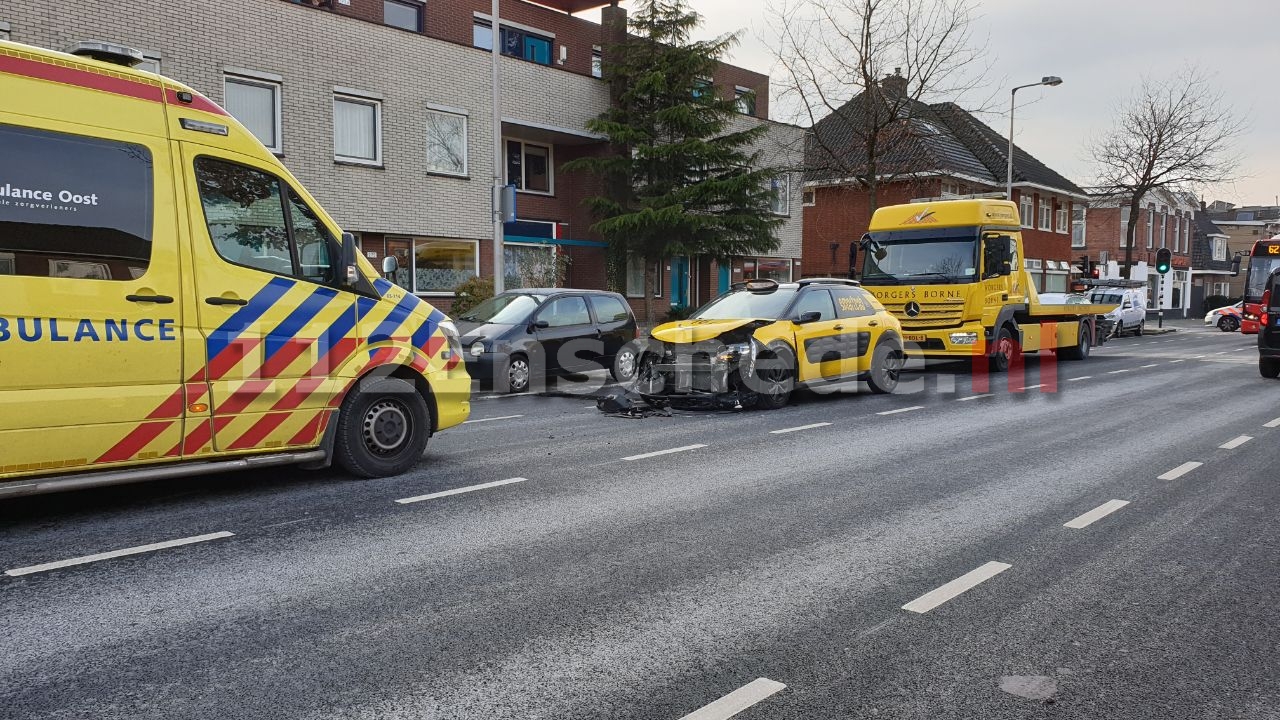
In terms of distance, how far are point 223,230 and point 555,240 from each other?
66.5 ft

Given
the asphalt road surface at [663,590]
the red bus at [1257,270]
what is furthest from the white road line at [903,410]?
the red bus at [1257,270]

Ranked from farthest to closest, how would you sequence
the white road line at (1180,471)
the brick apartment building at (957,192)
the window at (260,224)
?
the brick apartment building at (957,192) → the white road line at (1180,471) → the window at (260,224)

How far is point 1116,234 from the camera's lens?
186 ft

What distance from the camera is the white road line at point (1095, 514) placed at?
6000 mm

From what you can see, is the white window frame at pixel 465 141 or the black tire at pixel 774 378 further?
the white window frame at pixel 465 141

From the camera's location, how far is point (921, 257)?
56.0ft

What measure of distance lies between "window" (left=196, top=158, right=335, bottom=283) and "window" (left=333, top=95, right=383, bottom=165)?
15242 mm

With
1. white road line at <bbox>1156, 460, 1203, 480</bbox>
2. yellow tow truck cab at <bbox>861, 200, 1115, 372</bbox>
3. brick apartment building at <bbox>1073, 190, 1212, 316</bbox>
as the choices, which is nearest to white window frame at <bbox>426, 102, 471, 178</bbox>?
yellow tow truck cab at <bbox>861, 200, 1115, 372</bbox>

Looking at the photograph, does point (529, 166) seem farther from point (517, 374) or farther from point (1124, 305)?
point (1124, 305)

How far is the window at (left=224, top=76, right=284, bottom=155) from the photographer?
1961 cm

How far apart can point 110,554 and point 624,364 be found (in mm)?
10618

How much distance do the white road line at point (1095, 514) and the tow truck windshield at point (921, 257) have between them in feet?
34.2

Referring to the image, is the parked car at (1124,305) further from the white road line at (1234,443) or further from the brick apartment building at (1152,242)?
the white road line at (1234,443)

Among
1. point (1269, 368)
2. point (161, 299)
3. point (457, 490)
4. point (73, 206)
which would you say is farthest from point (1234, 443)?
point (73, 206)
